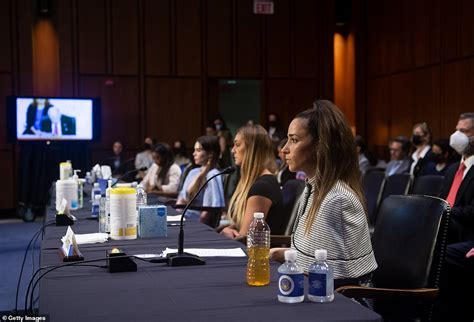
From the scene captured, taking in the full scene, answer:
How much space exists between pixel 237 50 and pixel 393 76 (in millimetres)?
2824

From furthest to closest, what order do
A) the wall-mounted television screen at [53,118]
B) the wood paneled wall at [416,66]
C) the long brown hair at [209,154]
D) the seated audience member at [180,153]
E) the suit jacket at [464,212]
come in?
the seated audience member at [180,153] < the wall-mounted television screen at [53,118] < the wood paneled wall at [416,66] < the long brown hair at [209,154] < the suit jacket at [464,212]

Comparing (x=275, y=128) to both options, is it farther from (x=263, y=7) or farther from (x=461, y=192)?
(x=461, y=192)

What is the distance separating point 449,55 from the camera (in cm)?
911

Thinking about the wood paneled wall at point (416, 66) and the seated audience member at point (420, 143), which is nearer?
the seated audience member at point (420, 143)

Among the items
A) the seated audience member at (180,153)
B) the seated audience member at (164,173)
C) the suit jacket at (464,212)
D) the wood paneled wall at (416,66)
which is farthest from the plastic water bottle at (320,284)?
the seated audience member at (180,153)

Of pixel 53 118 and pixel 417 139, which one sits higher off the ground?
pixel 53 118

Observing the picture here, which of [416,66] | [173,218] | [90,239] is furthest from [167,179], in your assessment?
[416,66]

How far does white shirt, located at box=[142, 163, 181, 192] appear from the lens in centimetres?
643

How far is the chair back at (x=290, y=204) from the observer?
3.42m

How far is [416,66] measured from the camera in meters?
9.98

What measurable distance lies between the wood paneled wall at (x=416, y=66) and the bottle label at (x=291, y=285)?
7.69 meters

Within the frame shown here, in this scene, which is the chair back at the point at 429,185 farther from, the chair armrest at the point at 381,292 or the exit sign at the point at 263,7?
the exit sign at the point at 263,7

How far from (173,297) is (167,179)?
16.5 ft

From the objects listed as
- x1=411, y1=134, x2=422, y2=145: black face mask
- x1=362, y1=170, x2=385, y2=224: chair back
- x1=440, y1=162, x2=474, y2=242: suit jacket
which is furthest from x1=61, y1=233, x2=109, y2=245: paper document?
x1=411, y1=134, x2=422, y2=145: black face mask
